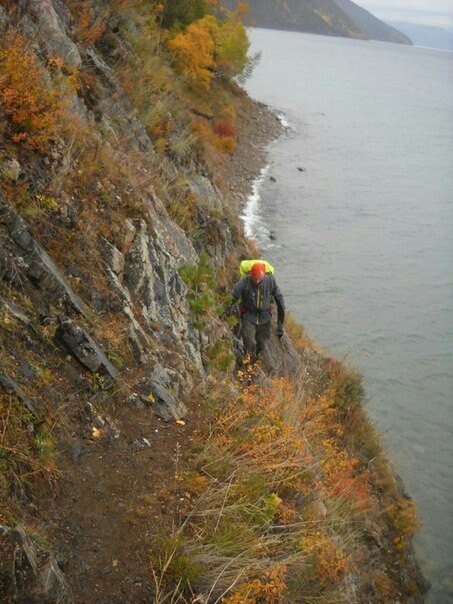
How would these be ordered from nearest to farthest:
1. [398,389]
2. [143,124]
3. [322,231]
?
1. [143,124]
2. [398,389]
3. [322,231]

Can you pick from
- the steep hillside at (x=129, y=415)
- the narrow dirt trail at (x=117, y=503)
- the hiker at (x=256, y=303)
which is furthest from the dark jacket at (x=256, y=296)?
the narrow dirt trail at (x=117, y=503)

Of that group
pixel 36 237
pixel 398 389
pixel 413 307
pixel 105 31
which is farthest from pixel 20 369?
pixel 413 307

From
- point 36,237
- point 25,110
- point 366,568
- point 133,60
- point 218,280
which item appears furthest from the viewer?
point 133,60

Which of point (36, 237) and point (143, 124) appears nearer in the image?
point (36, 237)

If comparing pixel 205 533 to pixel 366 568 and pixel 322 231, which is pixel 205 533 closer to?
pixel 366 568

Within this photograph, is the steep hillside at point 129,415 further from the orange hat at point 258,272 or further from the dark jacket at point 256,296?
the orange hat at point 258,272

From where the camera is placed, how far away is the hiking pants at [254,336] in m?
10.3

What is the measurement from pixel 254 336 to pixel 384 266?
607 inches

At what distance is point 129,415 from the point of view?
5949mm

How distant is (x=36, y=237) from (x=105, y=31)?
8529mm

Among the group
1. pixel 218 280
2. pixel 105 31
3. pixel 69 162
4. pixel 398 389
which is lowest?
pixel 398 389

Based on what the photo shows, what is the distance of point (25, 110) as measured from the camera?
22.5 feet

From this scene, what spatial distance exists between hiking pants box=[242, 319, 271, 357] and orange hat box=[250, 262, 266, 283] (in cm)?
87

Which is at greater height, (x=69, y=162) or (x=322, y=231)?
(x=69, y=162)
